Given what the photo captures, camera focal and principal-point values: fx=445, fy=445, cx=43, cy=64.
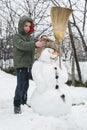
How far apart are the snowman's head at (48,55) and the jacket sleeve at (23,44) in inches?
11.0

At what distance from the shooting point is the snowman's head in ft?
21.8

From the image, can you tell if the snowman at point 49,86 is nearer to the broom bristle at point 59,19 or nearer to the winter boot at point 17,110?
the broom bristle at point 59,19

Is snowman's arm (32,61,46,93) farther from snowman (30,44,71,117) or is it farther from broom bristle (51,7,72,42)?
broom bristle (51,7,72,42)

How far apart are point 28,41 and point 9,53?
8.70m

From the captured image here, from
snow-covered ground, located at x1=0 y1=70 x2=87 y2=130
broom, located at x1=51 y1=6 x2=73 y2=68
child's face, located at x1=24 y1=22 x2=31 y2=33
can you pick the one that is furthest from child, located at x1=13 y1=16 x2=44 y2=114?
broom, located at x1=51 y1=6 x2=73 y2=68

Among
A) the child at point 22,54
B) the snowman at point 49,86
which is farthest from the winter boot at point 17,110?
the snowman at point 49,86

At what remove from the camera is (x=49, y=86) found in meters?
6.62

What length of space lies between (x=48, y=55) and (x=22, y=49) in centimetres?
52

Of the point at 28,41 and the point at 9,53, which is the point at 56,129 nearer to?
the point at 28,41

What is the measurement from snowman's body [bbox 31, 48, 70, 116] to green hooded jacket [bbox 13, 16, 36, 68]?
40cm

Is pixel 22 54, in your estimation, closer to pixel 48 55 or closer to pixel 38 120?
pixel 48 55

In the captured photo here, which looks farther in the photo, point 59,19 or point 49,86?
point 49,86

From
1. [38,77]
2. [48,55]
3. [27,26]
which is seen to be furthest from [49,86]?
[27,26]

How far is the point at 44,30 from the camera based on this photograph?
15742mm
